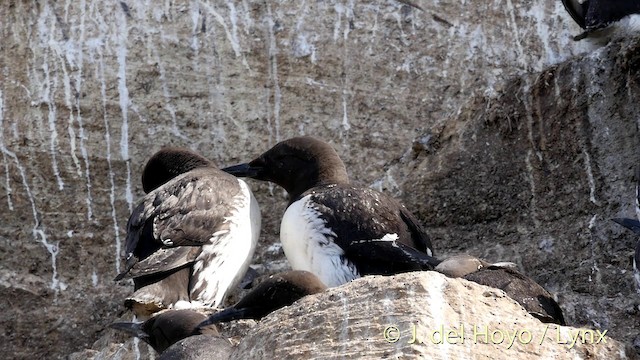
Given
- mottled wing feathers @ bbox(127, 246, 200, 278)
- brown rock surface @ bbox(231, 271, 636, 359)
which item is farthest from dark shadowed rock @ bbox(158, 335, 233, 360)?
mottled wing feathers @ bbox(127, 246, 200, 278)

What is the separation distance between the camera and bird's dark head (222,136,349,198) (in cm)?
865

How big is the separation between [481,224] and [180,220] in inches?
85.3

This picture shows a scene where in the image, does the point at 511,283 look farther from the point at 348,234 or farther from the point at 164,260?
the point at 164,260

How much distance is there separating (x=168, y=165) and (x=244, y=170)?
0.54 metres

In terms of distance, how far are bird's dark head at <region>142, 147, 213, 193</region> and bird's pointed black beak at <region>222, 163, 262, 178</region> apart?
15 centimetres

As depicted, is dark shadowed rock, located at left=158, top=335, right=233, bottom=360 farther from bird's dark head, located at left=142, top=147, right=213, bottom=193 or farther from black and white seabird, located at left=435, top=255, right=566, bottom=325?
bird's dark head, located at left=142, top=147, right=213, bottom=193

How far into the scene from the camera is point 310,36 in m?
10.4

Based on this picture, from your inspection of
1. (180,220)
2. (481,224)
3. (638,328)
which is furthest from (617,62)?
(180,220)

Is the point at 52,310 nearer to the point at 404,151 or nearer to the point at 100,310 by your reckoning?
the point at 100,310

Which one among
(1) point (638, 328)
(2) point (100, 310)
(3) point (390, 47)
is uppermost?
(3) point (390, 47)

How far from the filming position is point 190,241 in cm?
803

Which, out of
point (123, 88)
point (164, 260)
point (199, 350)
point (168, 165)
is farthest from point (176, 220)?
point (123, 88)

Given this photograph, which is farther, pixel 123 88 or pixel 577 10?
pixel 123 88

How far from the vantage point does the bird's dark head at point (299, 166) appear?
8.65 m
